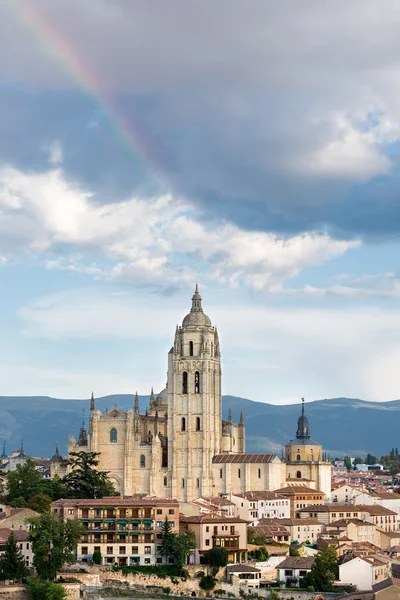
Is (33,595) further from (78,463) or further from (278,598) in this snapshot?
(78,463)

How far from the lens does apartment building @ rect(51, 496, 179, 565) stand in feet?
274

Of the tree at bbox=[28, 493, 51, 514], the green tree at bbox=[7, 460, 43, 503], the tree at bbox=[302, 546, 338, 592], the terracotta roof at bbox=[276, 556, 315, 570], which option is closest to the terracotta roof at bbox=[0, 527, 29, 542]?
the tree at bbox=[28, 493, 51, 514]

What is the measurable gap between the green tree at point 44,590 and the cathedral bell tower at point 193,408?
118 feet

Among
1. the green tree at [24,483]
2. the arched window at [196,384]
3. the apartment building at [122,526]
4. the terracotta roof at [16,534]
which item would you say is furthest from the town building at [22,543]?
the arched window at [196,384]

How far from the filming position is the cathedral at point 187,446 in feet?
364

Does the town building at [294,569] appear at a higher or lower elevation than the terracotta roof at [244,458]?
lower

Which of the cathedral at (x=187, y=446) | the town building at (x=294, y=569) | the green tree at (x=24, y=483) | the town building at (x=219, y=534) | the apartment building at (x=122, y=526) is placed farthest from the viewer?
the cathedral at (x=187, y=446)

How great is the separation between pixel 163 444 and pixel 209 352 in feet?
31.2

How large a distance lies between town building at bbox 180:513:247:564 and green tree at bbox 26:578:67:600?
12.4 m

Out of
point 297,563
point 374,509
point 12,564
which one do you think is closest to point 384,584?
point 297,563

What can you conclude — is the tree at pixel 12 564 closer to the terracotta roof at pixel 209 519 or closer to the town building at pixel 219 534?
the town building at pixel 219 534

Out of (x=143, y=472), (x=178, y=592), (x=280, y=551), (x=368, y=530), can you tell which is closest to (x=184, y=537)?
(x=178, y=592)

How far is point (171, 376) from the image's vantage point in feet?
372

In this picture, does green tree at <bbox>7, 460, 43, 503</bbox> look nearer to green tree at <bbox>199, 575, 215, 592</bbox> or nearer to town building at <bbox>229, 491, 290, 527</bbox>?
town building at <bbox>229, 491, 290, 527</bbox>
